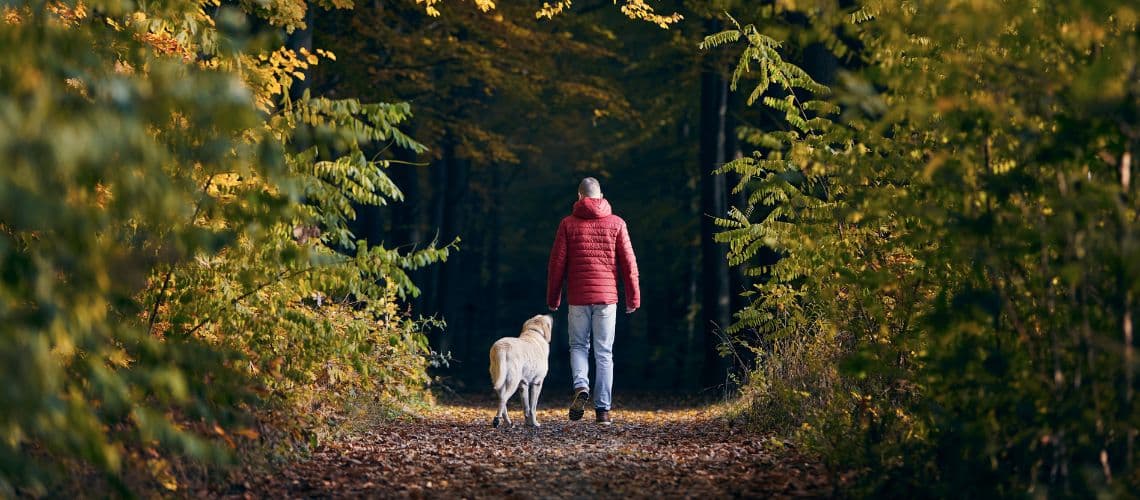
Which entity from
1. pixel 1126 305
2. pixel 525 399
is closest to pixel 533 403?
pixel 525 399

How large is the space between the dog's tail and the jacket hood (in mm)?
1758

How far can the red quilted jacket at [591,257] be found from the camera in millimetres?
11914

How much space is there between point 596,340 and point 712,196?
862 centimetres

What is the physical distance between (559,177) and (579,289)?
29728mm

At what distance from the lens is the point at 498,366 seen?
→ 11.0 m

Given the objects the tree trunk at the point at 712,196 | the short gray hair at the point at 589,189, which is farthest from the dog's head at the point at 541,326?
the tree trunk at the point at 712,196

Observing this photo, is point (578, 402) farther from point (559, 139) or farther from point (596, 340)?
point (559, 139)

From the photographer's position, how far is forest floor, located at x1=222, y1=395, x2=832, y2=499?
7.29 m

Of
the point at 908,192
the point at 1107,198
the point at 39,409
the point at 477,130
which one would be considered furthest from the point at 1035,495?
the point at 477,130

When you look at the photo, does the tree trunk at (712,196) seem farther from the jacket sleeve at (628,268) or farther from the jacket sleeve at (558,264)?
the jacket sleeve at (558,264)

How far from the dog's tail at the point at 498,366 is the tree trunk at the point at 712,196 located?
8492 millimetres

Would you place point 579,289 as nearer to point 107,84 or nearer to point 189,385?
point 189,385

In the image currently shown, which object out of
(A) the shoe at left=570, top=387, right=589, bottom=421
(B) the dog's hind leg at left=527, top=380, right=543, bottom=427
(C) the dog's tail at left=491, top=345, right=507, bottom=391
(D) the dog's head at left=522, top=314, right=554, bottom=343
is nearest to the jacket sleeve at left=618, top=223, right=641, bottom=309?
(D) the dog's head at left=522, top=314, right=554, bottom=343

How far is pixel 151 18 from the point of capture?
313 inches
